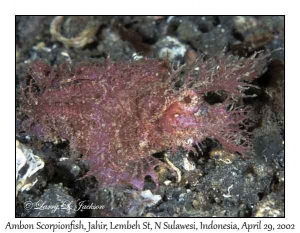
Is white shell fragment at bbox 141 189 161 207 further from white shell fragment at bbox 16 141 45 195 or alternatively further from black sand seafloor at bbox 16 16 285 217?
white shell fragment at bbox 16 141 45 195

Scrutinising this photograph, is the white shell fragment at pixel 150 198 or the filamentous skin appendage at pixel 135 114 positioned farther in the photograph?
the white shell fragment at pixel 150 198

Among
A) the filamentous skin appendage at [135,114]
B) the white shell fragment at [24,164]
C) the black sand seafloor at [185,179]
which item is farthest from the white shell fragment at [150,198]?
the white shell fragment at [24,164]

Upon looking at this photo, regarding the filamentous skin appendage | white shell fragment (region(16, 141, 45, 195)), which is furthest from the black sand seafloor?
the filamentous skin appendage

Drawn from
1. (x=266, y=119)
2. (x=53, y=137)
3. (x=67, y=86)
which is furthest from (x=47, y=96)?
(x=266, y=119)

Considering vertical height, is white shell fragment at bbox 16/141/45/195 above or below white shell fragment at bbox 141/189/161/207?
above

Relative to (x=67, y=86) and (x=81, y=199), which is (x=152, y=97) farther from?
(x=81, y=199)

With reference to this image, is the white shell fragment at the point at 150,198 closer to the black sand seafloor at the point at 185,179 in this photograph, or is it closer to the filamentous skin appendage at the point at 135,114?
the black sand seafloor at the point at 185,179

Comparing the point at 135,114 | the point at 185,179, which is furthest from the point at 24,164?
Answer: the point at 185,179

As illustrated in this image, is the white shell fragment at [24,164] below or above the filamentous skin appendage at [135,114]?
below

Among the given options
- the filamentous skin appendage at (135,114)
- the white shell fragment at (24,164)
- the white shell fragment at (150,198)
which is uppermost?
the filamentous skin appendage at (135,114)

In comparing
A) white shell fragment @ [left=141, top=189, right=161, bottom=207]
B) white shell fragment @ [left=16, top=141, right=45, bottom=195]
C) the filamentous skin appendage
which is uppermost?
the filamentous skin appendage

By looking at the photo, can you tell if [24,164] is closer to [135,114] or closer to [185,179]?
[135,114]
